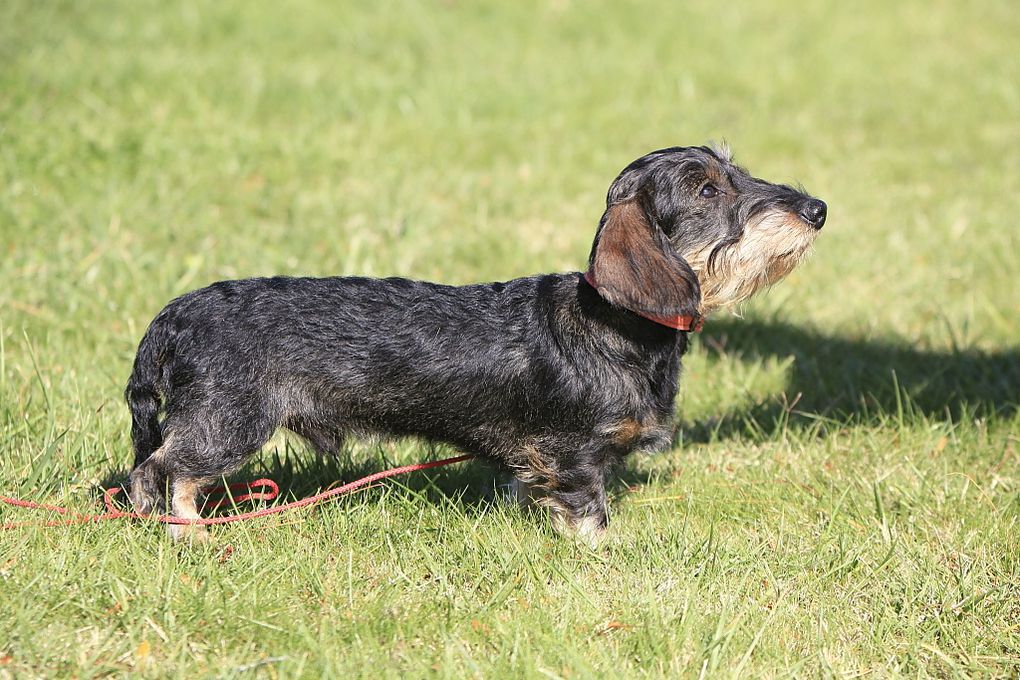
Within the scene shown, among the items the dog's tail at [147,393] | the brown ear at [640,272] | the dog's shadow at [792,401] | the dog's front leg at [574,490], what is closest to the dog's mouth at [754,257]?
the brown ear at [640,272]

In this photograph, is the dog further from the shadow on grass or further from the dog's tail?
the shadow on grass

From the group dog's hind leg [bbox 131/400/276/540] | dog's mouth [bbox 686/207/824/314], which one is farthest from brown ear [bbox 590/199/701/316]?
dog's hind leg [bbox 131/400/276/540]

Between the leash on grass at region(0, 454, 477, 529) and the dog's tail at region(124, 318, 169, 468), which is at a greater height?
the dog's tail at region(124, 318, 169, 468)

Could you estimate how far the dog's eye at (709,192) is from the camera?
148 inches

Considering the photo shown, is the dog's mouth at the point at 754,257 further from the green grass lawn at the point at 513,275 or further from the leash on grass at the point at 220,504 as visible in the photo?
the leash on grass at the point at 220,504

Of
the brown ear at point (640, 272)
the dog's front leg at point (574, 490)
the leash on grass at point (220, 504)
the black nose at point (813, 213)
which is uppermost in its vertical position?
the black nose at point (813, 213)

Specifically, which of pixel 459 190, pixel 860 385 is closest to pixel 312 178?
pixel 459 190

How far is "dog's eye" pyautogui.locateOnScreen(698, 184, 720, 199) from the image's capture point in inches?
148

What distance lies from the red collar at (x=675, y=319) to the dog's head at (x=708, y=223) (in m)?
0.03

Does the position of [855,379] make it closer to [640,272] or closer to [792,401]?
[792,401]

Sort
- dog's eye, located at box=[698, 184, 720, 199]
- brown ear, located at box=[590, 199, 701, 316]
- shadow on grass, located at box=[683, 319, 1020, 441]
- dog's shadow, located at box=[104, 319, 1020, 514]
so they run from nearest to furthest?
A: brown ear, located at box=[590, 199, 701, 316] → dog's eye, located at box=[698, 184, 720, 199] → dog's shadow, located at box=[104, 319, 1020, 514] → shadow on grass, located at box=[683, 319, 1020, 441]

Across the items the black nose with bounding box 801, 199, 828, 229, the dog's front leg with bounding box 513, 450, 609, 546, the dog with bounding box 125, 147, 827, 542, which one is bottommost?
the dog's front leg with bounding box 513, 450, 609, 546

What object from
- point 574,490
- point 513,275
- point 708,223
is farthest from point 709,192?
point 513,275

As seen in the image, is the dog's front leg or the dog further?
the dog's front leg
